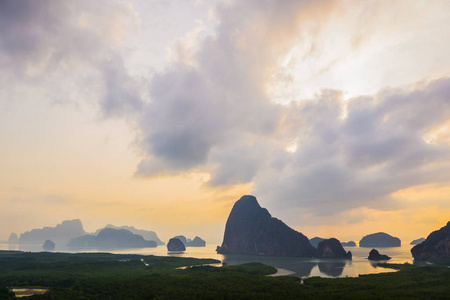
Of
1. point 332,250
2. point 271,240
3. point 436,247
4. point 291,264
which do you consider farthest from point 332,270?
point 271,240

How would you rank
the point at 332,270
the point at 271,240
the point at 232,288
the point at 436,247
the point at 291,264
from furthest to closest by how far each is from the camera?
the point at 271,240 → the point at 436,247 → the point at 291,264 → the point at 332,270 → the point at 232,288

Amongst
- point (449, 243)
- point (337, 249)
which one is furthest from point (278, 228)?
point (449, 243)

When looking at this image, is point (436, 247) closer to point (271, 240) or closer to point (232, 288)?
point (271, 240)

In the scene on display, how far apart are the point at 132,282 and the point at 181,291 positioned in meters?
14.0

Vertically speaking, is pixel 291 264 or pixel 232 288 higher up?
pixel 232 288

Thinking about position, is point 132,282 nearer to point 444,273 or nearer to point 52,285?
point 52,285

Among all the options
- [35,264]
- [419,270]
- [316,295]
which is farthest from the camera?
[35,264]

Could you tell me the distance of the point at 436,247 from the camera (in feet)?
401

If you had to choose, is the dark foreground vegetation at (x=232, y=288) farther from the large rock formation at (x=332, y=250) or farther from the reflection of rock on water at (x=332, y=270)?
the large rock formation at (x=332, y=250)

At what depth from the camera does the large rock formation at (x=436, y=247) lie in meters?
119

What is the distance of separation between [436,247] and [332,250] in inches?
1964

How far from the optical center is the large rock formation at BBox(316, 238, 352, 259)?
153 metres

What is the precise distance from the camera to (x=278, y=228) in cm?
18012

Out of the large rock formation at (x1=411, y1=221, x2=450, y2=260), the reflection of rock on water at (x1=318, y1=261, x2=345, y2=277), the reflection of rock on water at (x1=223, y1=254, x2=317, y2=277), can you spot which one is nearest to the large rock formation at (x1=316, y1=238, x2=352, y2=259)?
the reflection of rock on water at (x1=223, y1=254, x2=317, y2=277)
